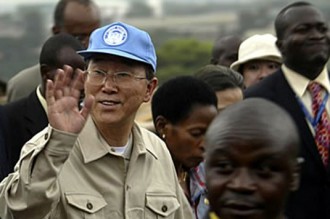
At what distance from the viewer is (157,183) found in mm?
6062

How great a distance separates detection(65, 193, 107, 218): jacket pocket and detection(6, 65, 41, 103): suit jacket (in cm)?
448

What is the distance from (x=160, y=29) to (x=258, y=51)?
1706cm

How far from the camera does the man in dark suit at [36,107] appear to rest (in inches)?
312

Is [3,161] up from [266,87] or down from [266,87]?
down

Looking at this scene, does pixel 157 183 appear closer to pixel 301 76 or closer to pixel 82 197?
pixel 82 197

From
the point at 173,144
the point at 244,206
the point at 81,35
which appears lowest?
the point at 81,35

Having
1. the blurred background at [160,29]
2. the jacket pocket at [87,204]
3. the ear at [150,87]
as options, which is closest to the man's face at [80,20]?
the blurred background at [160,29]

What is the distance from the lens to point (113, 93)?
607 cm

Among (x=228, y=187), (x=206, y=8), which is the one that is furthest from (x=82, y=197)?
(x=206, y=8)

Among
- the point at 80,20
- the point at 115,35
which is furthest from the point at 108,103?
the point at 80,20

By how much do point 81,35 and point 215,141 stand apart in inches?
253

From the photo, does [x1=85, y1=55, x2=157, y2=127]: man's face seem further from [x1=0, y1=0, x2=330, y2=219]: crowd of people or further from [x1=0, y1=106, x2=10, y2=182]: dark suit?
[x1=0, y1=106, x2=10, y2=182]: dark suit

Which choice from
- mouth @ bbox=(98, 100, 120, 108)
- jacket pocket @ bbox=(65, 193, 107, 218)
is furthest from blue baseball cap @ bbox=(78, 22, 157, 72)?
jacket pocket @ bbox=(65, 193, 107, 218)

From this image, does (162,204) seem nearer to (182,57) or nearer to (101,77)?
(101,77)
